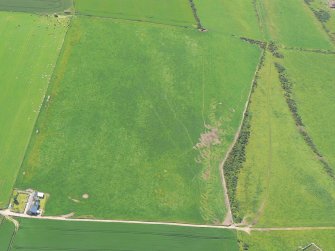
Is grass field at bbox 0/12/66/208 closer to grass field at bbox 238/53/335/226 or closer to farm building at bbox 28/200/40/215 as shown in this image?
farm building at bbox 28/200/40/215

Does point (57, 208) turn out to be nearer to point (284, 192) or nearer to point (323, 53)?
point (284, 192)

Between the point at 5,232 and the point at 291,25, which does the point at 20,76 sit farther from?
the point at 291,25

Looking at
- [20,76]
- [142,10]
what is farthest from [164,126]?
[142,10]

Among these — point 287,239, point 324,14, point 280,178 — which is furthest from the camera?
point 324,14

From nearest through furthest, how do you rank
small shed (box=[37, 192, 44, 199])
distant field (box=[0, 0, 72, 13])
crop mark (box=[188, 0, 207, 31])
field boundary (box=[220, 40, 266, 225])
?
small shed (box=[37, 192, 44, 199]) < field boundary (box=[220, 40, 266, 225]) < distant field (box=[0, 0, 72, 13]) < crop mark (box=[188, 0, 207, 31])

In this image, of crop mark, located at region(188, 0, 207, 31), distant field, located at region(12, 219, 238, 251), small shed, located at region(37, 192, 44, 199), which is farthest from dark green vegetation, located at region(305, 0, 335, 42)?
small shed, located at region(37, 192, 44, 199)

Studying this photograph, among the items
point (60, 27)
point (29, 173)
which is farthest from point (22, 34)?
point (29, 173)
